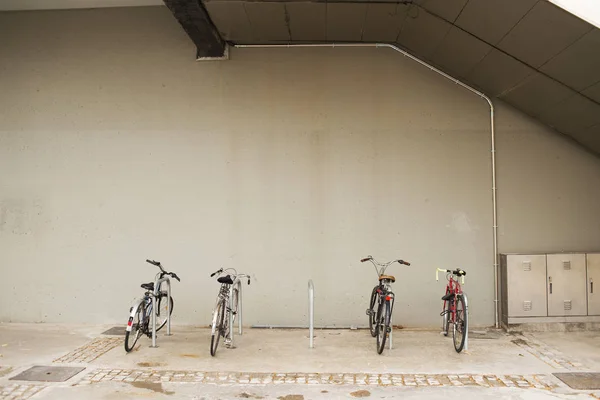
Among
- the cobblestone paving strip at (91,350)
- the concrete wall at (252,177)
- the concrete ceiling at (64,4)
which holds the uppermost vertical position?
the concrete ceiling at (64,4)

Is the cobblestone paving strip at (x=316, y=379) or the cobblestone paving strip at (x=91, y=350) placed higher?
the cobblestone paving strip at (x=91, y=350)

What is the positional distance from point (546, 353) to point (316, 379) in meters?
2.81

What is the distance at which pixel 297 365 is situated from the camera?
5039 mm

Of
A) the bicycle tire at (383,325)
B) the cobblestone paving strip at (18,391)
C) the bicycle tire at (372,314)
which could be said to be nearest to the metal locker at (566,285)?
A: the bicycle tire at (372,314)

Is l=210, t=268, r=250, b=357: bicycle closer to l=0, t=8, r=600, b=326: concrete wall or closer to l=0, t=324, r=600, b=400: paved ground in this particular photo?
l=0, t=324, r=600, b=400: paved ground

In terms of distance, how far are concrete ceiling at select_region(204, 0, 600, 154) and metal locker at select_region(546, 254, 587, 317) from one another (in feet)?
5.14

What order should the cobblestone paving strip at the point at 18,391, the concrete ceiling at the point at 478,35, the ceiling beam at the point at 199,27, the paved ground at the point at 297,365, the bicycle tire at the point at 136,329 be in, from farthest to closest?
the ceiling beam at the point at 199,27 → the bicycle tire at the point at 136,329 → the concrete ceiling at the point at 478,35 → the paved ground at the point at 297,365 → the cobblestone paving strip at the point at 18,391

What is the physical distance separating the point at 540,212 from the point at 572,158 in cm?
87

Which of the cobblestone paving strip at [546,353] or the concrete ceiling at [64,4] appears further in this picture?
the concrete ceiling at [64,4]

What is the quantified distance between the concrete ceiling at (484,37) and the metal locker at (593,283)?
4.87ft

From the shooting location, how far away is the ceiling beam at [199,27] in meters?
5.68

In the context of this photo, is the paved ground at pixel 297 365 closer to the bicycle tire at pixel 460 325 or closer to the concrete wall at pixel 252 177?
the bicycle tire at pixel 460 325

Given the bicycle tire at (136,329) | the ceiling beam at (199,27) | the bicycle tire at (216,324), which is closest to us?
the bicycle tire at (216,324)

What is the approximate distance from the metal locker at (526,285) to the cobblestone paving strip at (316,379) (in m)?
1.79
